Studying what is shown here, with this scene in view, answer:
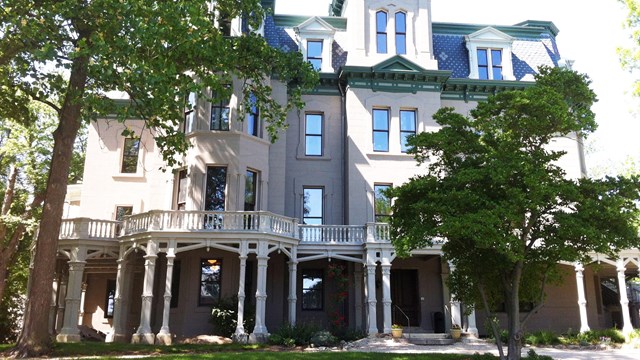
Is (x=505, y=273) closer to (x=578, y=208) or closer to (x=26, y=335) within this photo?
(x=578, y=208)

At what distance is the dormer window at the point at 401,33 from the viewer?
2553 cm

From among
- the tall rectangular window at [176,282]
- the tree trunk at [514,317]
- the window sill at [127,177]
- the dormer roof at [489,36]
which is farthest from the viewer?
the dormer roof at [489,36]

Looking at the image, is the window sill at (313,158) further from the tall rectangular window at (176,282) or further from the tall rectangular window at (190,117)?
the tall rectangular window at (176,282)

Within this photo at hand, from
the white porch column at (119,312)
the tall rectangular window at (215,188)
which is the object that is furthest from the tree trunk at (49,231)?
the tall rectangular window at (215,188)

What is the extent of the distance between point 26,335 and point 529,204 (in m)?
14.0

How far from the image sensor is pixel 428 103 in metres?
24.7

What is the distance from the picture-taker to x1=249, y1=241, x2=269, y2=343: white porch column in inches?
722

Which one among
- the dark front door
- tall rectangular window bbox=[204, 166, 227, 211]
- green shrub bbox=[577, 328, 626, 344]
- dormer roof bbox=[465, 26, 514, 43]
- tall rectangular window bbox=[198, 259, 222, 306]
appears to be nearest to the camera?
green shrub bbox=[577, 328, 626, 344]

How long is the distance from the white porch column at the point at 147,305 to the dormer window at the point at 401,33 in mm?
14962

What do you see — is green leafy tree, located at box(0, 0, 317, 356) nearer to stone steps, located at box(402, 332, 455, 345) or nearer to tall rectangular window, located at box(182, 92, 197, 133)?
tall rectangular window, located at box(182, 92, 197, 133)

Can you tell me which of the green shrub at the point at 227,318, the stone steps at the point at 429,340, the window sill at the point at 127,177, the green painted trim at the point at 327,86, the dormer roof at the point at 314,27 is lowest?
the stone steps at the point at 429,340

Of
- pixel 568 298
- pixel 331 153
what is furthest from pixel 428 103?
pixel 568 298

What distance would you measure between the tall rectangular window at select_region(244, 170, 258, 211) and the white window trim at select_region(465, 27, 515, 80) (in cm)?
1256

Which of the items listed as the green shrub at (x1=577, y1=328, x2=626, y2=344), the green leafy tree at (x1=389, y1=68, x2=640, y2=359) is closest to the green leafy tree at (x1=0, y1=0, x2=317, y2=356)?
the green leafy tree at (x1=389, y1=68, x2=640, y2=359)
